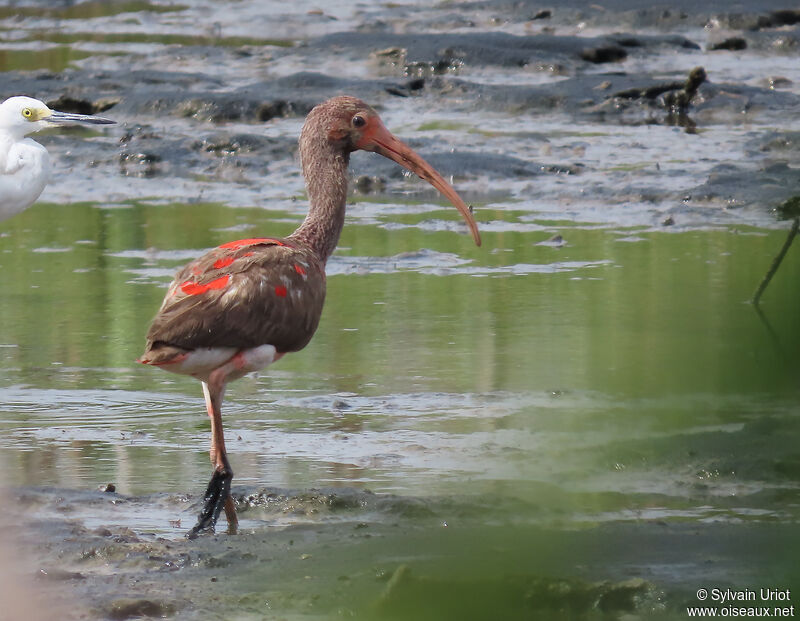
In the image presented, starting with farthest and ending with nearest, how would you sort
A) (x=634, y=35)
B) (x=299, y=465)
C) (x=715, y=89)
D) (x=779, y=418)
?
(x=634, y=35) < (x=715, y=89) < (x=299, y=465) < (x=779, y=418)

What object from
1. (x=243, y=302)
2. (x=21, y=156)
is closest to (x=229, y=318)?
(x=243, y=302)

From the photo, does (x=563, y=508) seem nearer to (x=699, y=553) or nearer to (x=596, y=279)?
(x=699, y=553)

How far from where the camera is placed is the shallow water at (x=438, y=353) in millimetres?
1130

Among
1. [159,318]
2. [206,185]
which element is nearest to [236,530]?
[159,318]

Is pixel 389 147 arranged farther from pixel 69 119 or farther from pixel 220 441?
pixel 69 119

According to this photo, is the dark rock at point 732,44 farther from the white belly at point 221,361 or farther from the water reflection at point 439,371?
the white belly at point 221,361

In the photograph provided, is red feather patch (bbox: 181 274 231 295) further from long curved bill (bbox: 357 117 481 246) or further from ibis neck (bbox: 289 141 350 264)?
long curved bill (bbox: 357 117 481 246)

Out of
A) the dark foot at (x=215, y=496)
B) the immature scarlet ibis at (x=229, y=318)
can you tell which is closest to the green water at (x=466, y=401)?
the dark foot at (x=215, y=496)

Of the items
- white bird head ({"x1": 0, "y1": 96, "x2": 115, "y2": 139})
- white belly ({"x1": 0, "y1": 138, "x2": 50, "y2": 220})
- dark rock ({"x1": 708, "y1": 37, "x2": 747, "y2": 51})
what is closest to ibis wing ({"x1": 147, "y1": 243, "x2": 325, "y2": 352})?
white belly ({"x1": 0, "y1": 138, "x2": 50, "y2": 220})

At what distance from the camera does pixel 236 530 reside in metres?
3.99

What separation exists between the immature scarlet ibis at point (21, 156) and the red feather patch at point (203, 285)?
2949mm

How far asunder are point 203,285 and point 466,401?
5.00 ft

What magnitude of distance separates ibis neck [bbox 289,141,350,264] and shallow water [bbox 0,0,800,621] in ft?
2.16

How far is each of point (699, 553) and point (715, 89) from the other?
37.5 feet
